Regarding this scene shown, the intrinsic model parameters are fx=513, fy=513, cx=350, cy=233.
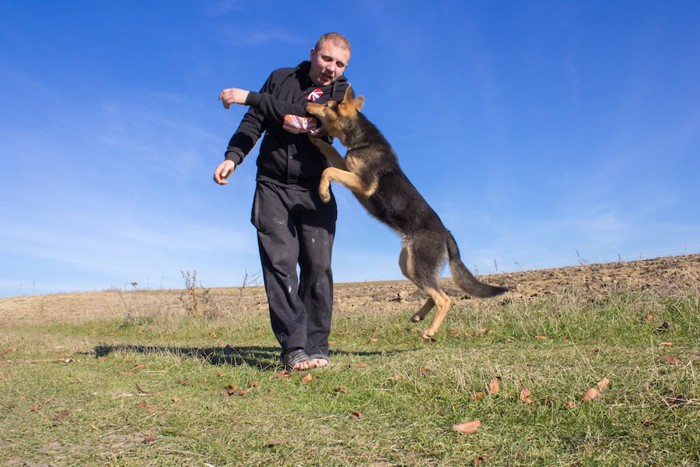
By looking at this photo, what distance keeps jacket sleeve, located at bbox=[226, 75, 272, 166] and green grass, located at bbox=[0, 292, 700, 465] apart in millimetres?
2019

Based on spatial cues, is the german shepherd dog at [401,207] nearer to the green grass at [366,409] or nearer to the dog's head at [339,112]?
the dog's head at [339,112]

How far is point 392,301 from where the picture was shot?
35.5 feet

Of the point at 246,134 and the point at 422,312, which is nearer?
the point at 246,134

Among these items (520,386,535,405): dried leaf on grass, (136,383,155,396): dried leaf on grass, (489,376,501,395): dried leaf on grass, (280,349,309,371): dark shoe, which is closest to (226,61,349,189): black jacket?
(280,349,309,371): dark shoe

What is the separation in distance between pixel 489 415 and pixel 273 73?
12.4ft

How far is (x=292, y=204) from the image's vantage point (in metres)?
4.83

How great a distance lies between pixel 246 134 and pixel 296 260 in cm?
129

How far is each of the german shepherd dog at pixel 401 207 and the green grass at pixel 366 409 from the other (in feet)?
2.19

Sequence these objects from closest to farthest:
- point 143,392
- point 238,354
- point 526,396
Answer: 1. point 526,396
2. point 143,392
3. point 238,354

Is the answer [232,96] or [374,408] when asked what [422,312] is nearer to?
[374,408]

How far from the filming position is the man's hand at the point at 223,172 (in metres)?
4.59

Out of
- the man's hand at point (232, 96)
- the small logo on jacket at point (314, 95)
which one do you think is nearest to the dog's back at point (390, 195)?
the small logo on jacket at point (314, 95)

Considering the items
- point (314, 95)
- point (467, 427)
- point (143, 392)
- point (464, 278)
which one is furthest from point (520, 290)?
point (143, 392)

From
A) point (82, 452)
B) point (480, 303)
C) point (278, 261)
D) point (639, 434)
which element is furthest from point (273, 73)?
point (480, 303)
